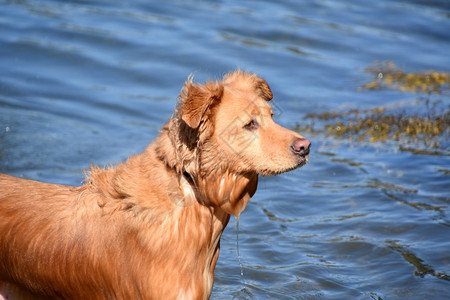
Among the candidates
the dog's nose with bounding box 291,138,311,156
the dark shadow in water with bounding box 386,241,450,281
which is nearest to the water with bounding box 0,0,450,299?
the dark shadow in water with bounding box 386,241,450,281

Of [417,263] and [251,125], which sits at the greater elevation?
[251,125]

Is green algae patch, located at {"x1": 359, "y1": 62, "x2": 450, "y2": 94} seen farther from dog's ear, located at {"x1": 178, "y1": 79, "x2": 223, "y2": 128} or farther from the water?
dog's ear, located at {"x1": 178, "y1": 79, "x2": 223, "y2": 128}

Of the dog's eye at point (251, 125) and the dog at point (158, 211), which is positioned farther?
the dog's eye at point (251, 125)

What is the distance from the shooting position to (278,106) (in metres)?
12.8

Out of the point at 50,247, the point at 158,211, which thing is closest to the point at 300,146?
the point at 158,211

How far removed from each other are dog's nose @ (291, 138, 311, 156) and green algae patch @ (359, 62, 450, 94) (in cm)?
882

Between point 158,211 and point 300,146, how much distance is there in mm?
1211

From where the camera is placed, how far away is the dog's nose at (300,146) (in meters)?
5.32

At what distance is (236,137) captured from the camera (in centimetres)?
536

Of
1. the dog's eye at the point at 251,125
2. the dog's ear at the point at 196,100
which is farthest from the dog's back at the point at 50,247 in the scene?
the dog's eye at the point at 251,125

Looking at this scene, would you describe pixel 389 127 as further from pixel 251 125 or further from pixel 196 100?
pixel 196 100

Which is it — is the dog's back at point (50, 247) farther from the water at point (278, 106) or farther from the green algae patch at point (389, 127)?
the green algae patch at point (389, 127)

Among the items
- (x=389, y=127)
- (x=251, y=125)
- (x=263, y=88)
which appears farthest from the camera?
(x=389, y=127)

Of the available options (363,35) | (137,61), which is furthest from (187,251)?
(363,35)
